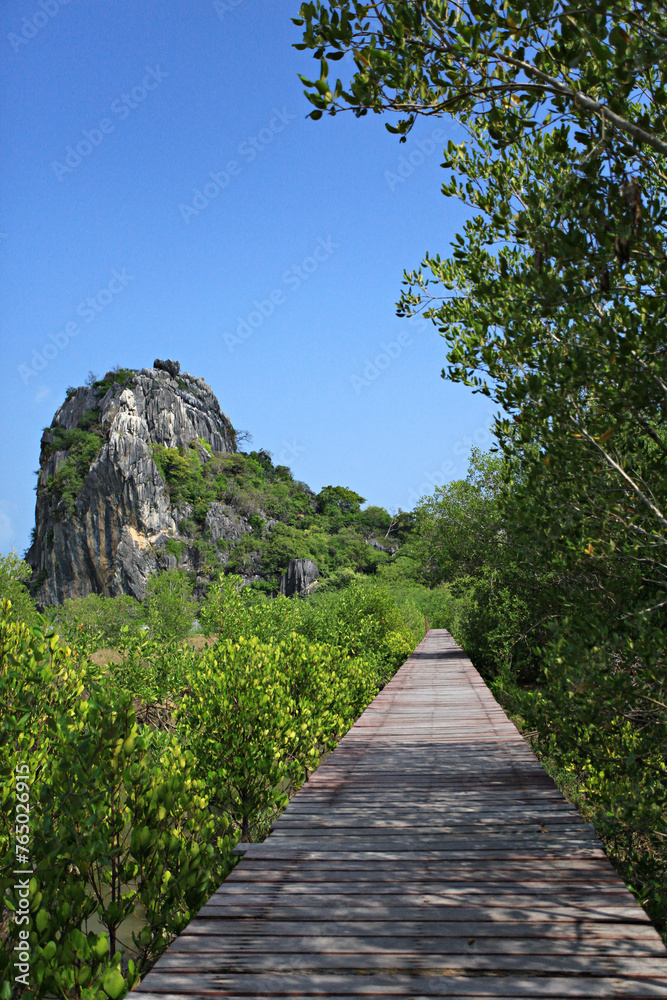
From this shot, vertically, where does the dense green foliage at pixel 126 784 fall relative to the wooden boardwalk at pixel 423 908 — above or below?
above

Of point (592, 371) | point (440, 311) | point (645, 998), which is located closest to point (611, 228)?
point (592, 371)

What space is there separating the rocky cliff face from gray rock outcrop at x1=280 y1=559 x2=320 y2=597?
25.4 feet

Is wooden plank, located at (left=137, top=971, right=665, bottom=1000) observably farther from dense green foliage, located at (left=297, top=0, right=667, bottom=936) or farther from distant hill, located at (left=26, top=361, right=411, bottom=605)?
distant hill, located at (left=26, top=361, right=411, bottom=605)

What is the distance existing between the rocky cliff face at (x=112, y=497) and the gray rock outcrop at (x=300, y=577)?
7739 millimetres

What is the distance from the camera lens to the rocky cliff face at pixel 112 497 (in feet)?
199

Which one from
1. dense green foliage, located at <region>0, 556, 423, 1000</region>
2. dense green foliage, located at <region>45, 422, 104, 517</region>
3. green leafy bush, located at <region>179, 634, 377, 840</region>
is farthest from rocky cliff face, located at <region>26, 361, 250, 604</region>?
green leafy bush, located at <region>179, 634, 377, 840</region>

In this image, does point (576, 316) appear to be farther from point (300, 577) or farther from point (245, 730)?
point (300, 577)

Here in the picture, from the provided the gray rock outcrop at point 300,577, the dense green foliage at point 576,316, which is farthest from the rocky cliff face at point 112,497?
the dense green foliage at point 576,316

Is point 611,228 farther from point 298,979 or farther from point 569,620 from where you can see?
point 298,979

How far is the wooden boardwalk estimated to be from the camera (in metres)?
2.53

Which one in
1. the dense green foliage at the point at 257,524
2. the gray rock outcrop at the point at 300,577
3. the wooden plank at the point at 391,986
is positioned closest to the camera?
the wooden plank at the point at 391,986

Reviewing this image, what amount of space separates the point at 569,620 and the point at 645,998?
2171 mm

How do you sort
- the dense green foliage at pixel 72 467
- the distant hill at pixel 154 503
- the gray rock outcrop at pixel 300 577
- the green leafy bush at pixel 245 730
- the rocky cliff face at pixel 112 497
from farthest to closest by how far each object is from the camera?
the gray rock outcrop at pixel 300 577, the dense green foliage at pixel 72 467, the distant hill at pixel 154 503, the rocky cliff face at pixel 112 497, the green leafy bush at pixel 245 730

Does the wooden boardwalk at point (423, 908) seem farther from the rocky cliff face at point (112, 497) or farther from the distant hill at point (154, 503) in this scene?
the rocky cliff face at point (112, 497)
